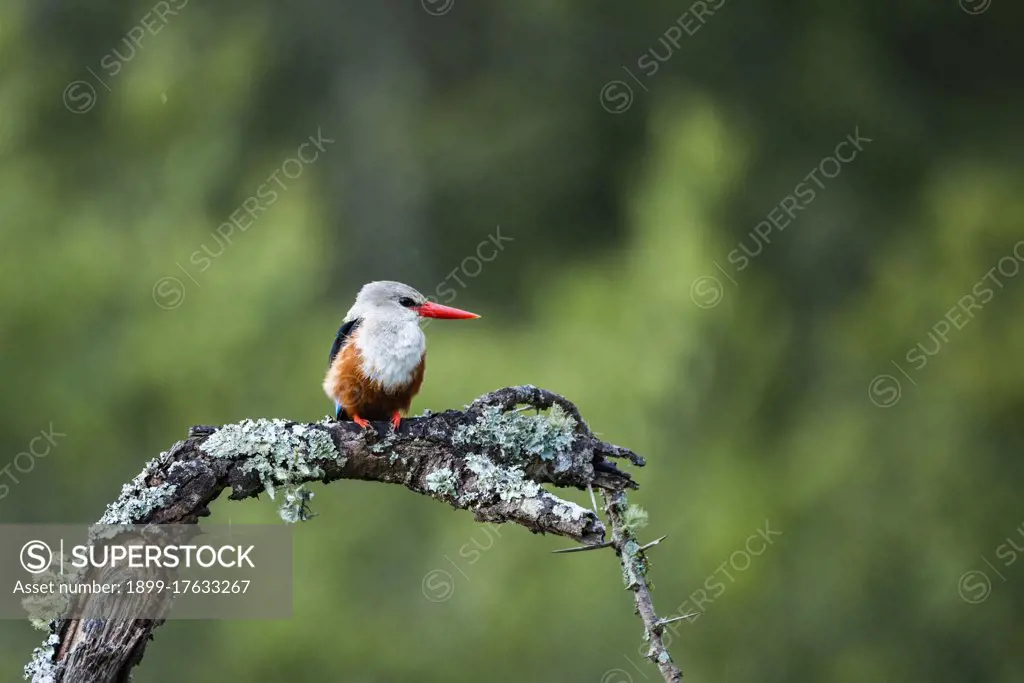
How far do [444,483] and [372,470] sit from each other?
7.7 inches

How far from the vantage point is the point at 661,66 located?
10750 mm

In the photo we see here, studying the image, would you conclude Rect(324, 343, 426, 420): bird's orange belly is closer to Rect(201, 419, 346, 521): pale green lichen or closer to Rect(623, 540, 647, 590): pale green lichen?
Rect(201, 419, 346, 521): pale green lichen

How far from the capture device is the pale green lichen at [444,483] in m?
2.65

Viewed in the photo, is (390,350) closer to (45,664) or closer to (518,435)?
(518,435)

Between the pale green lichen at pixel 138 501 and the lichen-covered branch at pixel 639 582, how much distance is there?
965 mm

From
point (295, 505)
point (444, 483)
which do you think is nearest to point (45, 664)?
point (295, 505)

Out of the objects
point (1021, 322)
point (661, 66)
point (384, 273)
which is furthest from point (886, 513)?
point (661, 66)

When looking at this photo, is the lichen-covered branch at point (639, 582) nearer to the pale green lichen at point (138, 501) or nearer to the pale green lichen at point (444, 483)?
the pale green lichen at point (444, 483)

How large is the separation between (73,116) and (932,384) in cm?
678

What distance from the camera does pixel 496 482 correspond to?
261 cm

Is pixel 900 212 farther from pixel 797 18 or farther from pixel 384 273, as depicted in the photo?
pixel 384 273

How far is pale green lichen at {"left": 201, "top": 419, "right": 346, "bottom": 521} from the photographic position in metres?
2.56

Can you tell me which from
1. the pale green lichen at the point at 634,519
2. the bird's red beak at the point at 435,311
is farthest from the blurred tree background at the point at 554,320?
the pale green lichen at the point at 634,519

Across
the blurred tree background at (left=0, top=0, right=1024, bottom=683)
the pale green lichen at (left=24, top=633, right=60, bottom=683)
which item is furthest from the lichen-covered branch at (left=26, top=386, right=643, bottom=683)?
the blurred tree background at (left=0, top=0, right=1024, bottom=683)
